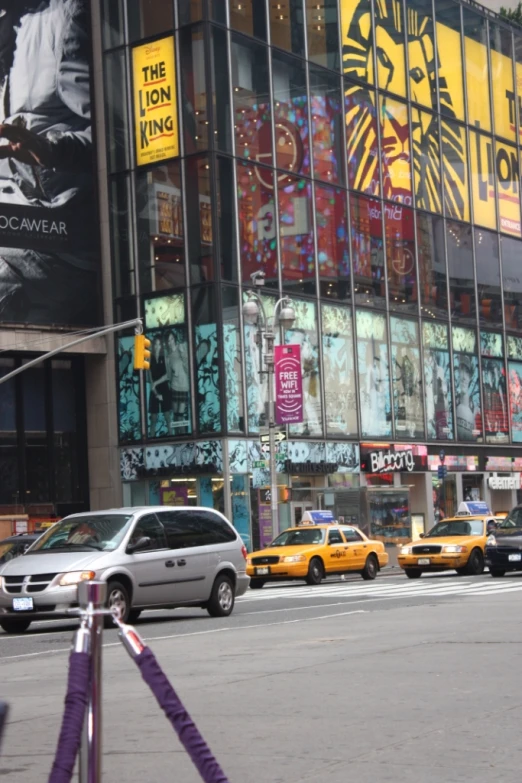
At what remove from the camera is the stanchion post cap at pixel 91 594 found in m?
4.27

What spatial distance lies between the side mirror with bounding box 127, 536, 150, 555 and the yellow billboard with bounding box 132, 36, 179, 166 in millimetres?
30408

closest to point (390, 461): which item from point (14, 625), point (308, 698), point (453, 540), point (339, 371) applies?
point (339, 371)

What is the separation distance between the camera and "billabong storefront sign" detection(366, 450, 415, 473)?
5322 cm

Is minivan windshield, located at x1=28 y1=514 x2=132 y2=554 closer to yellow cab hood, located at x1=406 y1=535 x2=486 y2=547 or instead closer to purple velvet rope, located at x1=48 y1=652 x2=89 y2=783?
yellow cab hood, located at x1=406 y1=535 x2=486 y2=547

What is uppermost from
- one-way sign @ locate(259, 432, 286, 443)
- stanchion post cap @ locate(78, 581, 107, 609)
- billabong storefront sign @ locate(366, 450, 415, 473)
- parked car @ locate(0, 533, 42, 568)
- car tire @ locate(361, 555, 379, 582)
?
one-way sign @ locate(259, 432, 286, 443)

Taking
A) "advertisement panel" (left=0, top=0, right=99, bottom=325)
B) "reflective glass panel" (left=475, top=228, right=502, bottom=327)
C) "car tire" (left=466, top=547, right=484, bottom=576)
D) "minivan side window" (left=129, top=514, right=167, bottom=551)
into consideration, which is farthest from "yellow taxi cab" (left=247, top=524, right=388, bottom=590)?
"reflective glass panel" (left=475, top=228, right=502, bottom=327)

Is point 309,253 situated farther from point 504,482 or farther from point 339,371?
point 504,482

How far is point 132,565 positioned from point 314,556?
1431 cm

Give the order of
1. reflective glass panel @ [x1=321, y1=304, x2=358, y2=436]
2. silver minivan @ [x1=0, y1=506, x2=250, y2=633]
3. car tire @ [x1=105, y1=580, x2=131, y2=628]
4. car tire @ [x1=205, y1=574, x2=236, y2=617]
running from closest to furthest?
silver minivan @ [x1=0, y1=506, x2=250, y2=633] → car tire @ [x1=105, y1=580, x2=131, y2=628] → car tire @ [x1=205, y1=574, x2=236, y2=617] → reflective glass panel @ [x1=321, y1=304, x2=358, y2=436]

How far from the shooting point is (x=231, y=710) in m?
10.3

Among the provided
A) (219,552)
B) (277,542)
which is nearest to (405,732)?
(219,552)

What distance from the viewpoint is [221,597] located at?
71.4 feet

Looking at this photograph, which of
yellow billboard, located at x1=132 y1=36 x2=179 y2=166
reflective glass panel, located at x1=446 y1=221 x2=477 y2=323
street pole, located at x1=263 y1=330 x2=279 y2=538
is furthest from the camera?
reflective glass panel, located at x1=446 y1=221 x2=477 y2=323

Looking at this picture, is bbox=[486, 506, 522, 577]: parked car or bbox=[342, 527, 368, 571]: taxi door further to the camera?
bbox=[342, 527, 368, 571]: taxi door
